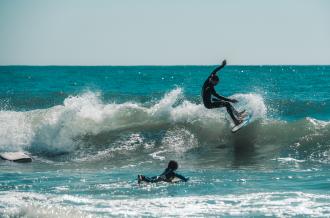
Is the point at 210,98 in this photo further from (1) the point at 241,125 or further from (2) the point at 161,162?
(2) the point at 161,162

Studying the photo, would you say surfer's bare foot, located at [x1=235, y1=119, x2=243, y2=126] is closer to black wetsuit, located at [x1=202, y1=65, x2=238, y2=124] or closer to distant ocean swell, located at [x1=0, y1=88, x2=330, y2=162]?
black wetsuit, located at [x1=202, y1=65, x2=238, y2=124]

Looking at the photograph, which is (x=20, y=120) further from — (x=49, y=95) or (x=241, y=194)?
(x=49, y=95)

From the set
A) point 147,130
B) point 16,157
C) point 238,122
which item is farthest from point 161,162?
point 147,130

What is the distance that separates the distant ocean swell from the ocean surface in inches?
1.5

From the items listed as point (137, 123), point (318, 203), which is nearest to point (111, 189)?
point (318, 203)

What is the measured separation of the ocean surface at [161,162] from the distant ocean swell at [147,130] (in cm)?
4

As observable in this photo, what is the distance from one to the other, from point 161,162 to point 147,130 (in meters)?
4.51

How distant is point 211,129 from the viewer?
74.3 feet

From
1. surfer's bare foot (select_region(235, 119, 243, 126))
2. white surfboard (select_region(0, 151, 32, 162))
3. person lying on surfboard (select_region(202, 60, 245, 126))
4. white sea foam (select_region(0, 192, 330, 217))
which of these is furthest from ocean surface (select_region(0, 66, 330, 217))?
person lying on surfboard (select_region(202, 60, 245, 126))

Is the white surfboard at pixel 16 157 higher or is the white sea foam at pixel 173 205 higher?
the white surfboard at pixel 16 157

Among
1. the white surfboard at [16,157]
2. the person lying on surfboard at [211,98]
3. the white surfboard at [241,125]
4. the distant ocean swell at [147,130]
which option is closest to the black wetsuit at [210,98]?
the person lying on surfboard at [211,98]

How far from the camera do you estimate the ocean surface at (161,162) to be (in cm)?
1212

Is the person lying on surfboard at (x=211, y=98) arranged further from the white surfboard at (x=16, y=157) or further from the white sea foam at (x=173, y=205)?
the white surfboard at (x=16, y=157)

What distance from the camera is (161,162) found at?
1869 centimetres
